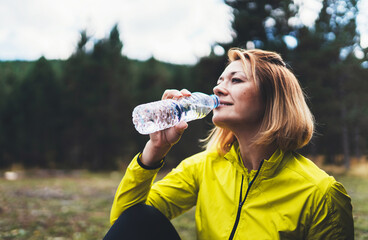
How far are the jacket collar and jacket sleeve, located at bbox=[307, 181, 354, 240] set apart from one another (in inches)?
12.6

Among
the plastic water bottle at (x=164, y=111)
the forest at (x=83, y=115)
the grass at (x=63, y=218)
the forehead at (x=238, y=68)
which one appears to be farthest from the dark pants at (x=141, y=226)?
the forest at (x=83, y=115)

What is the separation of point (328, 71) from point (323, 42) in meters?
1.22

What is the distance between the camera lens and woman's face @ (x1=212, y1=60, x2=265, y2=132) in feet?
6.82

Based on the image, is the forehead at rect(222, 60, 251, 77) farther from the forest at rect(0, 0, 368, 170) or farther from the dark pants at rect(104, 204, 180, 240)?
the forest at rect(0, 0, 368, 170)

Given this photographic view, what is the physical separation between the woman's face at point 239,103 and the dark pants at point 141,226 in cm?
73

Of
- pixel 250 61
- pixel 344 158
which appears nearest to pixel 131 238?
pixel 250 61

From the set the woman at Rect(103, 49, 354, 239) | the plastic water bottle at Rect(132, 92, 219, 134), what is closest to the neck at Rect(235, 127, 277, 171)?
the woman at Rect(103, 49, 354, 239)

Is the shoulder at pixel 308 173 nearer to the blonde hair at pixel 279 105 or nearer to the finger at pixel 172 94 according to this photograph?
the blonde hair at pixel 279 105

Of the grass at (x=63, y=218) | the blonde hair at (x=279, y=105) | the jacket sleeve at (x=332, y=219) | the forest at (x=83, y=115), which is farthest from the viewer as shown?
the forest at (x=83, y=115)

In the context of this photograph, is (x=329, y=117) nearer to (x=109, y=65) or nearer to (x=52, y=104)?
(x=109, y=65)

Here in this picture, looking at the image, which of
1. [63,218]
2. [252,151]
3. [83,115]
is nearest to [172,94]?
[252,151]

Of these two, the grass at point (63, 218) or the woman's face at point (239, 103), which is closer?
the woman's face at point (239, 103)

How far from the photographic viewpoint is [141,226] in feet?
6.46

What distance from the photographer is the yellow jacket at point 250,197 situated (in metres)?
1.75
